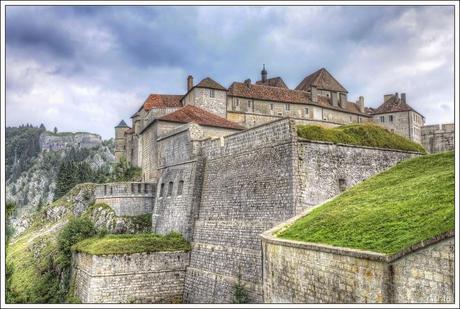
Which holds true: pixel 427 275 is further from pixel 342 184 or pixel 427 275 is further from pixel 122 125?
pixel 122 125

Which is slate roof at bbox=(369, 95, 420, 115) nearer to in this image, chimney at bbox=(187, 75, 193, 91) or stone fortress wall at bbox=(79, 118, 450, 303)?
chimney at bbox=(187, 75, 193, 91)

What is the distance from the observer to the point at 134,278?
931 inches

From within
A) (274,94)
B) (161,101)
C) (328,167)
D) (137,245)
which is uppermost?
(274,94)

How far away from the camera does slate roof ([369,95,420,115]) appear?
59469 millimetres

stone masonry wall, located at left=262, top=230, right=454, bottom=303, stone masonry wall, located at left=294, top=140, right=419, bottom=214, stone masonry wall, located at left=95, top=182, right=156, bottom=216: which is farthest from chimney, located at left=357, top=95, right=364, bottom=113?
stone masonry wall, located at left=262, top=230, right=454, bottom=303

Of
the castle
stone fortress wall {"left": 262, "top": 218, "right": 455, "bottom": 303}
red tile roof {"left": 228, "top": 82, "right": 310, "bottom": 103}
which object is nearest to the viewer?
stone fortress wall {"left": 262, "top": 218, "right": 455, "bottom": 303}

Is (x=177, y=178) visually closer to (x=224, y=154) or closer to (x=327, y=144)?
(x=224, y=154)

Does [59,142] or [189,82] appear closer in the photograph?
[189,82]

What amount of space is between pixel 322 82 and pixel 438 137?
14.3 meters

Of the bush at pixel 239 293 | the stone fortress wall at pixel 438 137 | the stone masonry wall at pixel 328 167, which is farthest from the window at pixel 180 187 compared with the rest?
A: the stone fortress wall at pixel 438 137

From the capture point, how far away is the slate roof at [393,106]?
5947 cm

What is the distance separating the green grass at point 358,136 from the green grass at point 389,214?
345 cm

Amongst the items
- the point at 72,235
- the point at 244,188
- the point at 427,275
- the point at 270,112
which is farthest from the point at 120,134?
the point at 427,275

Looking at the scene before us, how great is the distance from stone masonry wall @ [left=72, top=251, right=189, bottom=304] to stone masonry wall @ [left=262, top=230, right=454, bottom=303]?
443 inches
